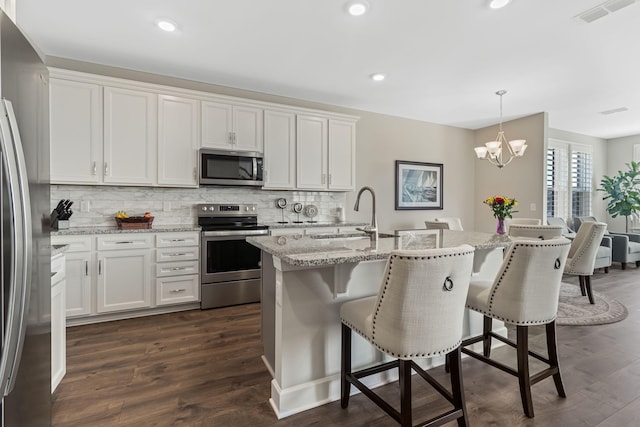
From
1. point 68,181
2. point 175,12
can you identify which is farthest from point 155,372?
point 175,12

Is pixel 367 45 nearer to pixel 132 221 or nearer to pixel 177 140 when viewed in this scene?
pixel 177 140

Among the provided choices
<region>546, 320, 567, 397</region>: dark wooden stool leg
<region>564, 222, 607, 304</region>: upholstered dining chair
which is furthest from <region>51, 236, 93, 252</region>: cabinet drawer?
<region>564, 222, 607, 304</region>: upholstered dining chair

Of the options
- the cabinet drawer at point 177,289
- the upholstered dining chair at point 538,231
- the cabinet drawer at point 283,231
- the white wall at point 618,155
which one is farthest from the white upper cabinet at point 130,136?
A: the white wall at point 618,155

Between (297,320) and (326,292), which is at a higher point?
(326,292)

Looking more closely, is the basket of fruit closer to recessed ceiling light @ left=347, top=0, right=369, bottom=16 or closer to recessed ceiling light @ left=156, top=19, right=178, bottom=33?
recessed ceiling light @ left=156, top=19, right=178, bottom=33

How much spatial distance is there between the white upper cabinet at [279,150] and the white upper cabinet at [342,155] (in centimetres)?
58

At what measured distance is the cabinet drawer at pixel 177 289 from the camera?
3355mm

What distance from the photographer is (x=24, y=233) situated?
100cm

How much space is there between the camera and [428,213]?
5785 millimetres

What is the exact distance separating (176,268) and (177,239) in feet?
1.03

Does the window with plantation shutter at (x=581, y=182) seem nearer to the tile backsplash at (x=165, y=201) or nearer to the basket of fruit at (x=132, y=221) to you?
the tile backsplash at (x=165, y=201)

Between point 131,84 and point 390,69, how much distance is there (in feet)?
9.22

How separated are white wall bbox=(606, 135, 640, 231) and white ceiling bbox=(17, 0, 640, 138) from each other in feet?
10.4

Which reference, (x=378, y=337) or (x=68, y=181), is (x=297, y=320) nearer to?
(x=378, y=337)
